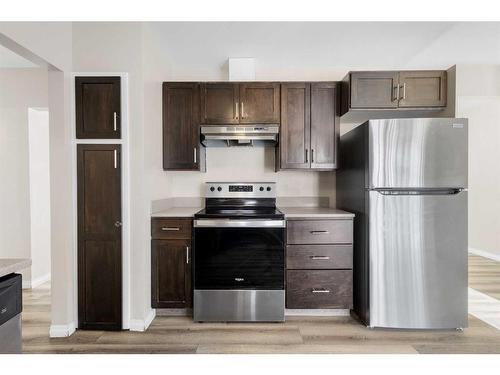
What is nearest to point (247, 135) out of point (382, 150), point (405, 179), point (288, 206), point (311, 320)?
point (288, 206)

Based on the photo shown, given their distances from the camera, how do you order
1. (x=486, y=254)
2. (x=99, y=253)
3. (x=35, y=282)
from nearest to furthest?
(x=99, y=253), (x=35, y=282), (x=486, y=254)

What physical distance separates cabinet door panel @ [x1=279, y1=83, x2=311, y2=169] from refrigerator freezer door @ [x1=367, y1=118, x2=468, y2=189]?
0.82 m

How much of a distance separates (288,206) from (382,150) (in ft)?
4.14

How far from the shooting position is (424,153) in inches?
93.3

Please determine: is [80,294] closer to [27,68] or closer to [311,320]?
[311,320]

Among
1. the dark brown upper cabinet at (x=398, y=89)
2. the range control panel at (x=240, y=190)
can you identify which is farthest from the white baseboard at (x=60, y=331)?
the dark brown upper cabinet at (x=398, y=89)

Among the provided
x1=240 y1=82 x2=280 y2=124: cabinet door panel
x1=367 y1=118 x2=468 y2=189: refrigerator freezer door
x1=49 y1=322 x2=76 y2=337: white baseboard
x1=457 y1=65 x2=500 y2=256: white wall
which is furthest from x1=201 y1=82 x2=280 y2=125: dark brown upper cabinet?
x1=457 y1=65 x2=500 y2=256: white wall

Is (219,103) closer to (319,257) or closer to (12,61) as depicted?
(319,257)

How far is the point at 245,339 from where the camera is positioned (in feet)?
7.63

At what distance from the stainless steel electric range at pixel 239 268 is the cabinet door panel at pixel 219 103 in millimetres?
1022

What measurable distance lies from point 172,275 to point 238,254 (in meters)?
0.62

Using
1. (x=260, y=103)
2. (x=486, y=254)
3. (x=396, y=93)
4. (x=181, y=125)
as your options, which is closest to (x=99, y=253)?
(x=181, y=125)

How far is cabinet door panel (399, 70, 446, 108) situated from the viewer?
285cm

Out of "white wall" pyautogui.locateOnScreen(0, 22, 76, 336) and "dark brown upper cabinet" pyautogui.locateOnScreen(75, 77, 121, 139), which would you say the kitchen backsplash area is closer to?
"dark brown upper cabinet" pyautogui.locateOnScreen(75, 77, 121, 139)
